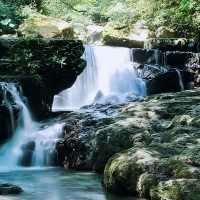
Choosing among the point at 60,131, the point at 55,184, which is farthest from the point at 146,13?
the point at 55,184

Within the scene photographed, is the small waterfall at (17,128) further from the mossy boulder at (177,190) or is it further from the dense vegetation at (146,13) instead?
the dense vegetation at (146,13)

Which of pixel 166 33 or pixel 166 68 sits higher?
pixel 166 33

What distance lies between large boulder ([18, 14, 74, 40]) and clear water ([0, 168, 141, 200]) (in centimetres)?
859

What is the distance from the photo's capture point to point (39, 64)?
13891mm

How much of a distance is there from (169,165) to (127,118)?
10.7 feet

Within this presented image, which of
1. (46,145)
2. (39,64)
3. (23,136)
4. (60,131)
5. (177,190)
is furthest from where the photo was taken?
(39,64)

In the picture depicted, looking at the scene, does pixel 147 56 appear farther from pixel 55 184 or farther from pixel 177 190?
pixel 177 190

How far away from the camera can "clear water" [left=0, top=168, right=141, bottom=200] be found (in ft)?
24.3

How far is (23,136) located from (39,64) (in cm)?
256

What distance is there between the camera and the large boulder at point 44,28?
17828mm

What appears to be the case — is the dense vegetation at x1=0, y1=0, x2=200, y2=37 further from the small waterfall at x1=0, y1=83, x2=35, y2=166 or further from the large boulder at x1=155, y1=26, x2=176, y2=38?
the small waterfall at x1=0, y1=83, x2=35, y2=166

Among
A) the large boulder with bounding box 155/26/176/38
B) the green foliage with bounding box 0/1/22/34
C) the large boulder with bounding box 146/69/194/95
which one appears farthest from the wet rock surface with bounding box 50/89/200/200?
the large boulder with bounding box 155/26/176/38

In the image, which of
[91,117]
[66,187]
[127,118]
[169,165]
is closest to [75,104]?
[91,117]

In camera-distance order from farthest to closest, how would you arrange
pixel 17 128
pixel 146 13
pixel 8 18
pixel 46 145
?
1. pixel 146 13
2. pixel 8 18
3. pixel 17 128
4. pixel 46 145
